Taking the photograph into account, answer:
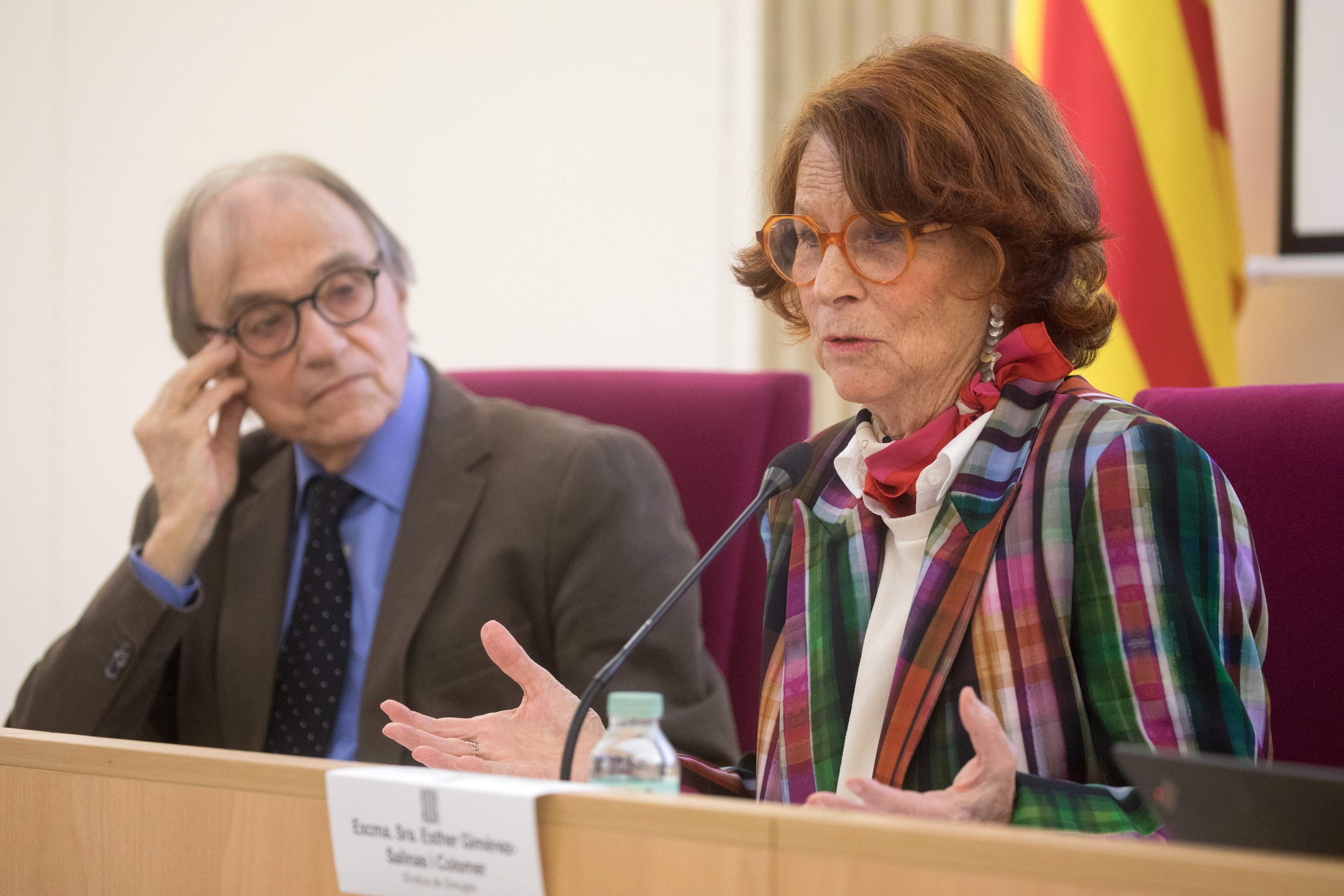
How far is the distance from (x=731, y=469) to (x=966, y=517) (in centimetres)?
71

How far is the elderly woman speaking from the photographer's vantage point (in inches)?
35.5

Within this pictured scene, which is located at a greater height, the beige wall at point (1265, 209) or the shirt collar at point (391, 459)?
the beige wall at point (1265, 209)

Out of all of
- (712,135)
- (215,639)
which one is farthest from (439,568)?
(712,135)

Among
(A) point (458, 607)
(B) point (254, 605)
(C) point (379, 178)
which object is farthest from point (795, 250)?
(C) point (379, 178)

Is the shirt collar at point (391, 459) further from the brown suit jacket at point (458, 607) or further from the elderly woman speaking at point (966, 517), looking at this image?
the elderly woman speaking at point (966, 517)

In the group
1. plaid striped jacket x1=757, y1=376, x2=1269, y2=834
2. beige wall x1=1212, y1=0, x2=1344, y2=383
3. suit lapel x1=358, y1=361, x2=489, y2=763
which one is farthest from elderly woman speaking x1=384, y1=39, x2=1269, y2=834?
beige wall x1=1212, y1=0, x2=1344, y2=383

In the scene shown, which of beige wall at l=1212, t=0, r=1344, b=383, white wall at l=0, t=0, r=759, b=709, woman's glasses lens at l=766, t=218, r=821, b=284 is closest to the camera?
woman's glasses lens at l=766, t=218, r=821, b=284

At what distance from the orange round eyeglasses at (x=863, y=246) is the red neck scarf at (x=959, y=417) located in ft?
0.40

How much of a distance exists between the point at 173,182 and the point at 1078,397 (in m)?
2.61

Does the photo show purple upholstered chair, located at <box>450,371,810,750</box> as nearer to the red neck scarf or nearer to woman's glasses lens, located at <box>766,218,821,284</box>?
woman's glasses lens, located at <box>766,218,821,284</box>

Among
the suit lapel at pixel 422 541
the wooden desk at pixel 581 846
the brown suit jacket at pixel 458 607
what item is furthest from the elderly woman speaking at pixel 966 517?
the suit lapel at pixel 422 541

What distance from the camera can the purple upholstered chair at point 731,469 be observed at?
1.70m

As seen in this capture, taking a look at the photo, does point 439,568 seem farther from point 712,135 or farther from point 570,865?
point 712,135

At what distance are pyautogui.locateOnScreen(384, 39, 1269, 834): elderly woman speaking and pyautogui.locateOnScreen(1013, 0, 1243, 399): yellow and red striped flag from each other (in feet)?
2.73
